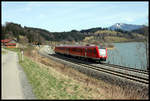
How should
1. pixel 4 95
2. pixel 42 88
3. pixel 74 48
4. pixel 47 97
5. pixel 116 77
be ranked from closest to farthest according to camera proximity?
pixel 47 97, pixel 4 95, pixel 42 88, pixel 116 77, pixel 74 48

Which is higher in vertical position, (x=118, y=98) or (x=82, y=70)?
(x=118, y=98)

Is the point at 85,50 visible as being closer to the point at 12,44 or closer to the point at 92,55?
the point at 92,55

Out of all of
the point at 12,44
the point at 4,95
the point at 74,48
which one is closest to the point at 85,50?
the point at 74,48

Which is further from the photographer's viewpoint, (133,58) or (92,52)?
(133,58)

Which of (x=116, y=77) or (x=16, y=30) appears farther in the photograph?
(x=16, y=30)

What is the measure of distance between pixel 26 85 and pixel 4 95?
84.1 inches

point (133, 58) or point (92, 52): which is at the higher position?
point (92, 52)

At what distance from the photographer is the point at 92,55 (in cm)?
2992

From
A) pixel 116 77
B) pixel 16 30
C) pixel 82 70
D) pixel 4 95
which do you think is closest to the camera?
pixel 4 95

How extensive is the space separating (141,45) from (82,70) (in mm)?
7047

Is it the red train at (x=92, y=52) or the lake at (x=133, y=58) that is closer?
the lake at (x=133, y=58)

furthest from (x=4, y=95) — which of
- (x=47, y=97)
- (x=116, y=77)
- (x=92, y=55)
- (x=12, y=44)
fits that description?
(x=12, y=44)

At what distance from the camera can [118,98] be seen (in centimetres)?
858

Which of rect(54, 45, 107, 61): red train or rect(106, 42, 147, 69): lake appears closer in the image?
rect(106, 42, 147, 69): lake
